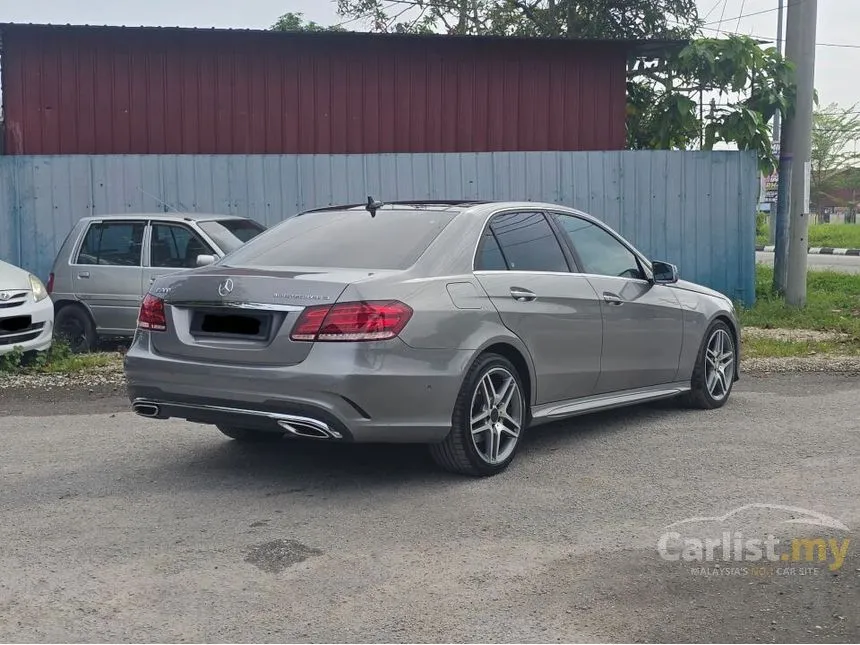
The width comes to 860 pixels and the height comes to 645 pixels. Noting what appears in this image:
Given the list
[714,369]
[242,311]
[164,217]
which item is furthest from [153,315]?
[164,217]

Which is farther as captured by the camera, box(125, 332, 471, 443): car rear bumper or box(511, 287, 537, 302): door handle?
box(511, 287, 537, 302): door handle

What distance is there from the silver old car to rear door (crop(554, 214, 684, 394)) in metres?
4.64

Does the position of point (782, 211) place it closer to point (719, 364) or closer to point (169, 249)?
point (719, 364)

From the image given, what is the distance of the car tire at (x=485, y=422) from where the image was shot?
18.6 feet

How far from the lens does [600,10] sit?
19.6m

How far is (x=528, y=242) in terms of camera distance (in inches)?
256

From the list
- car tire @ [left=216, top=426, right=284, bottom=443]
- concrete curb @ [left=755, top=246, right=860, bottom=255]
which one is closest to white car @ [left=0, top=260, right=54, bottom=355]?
car tire @ [left=216, top=426, right=284, bottom=443]

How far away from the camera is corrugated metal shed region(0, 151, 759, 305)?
13.0 m

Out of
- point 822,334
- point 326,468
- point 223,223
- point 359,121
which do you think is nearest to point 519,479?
point 326,468

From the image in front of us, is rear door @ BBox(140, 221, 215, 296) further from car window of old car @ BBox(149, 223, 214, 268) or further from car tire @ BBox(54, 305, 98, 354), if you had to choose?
car tire @ BBox(54, 305, 98, 354)

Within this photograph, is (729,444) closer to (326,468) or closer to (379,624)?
(326,468)

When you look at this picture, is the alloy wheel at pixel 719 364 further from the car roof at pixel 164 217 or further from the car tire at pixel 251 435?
the car roof at pixel 164 217

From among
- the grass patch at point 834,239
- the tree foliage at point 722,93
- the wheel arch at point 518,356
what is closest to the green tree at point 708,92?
the tree foliage at point 722,93

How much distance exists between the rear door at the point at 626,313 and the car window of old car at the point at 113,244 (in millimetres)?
5430
